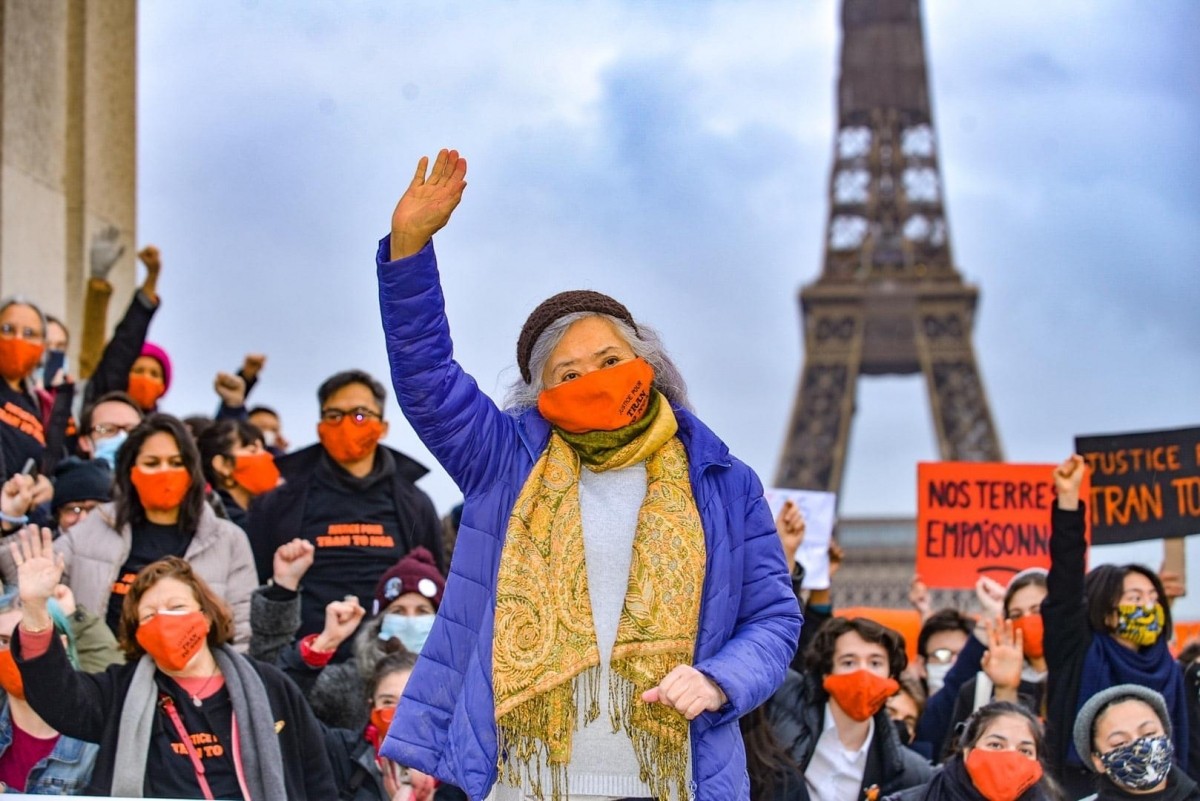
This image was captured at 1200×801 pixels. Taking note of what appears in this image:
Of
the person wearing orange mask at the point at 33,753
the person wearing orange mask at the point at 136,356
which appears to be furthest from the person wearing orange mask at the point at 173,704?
the person wearing orange mask at the point at 136,356

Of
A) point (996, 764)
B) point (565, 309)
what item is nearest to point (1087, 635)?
point (996, 764)

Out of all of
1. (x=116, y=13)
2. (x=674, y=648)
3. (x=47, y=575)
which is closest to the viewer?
(x=674, y=648)

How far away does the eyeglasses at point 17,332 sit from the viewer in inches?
306

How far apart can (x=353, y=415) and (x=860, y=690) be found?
92.1 inches

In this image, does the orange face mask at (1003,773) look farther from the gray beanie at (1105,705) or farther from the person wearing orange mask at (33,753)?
the person wearing orange mask at (33,753)

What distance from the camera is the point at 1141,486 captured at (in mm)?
8891

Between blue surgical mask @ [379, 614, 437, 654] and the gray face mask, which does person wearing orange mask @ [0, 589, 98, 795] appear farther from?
→ the gray face mask

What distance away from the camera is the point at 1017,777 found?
555 centimetres

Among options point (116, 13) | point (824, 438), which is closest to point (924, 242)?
point (824, 438)

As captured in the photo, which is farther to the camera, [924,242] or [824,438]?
[924,242]

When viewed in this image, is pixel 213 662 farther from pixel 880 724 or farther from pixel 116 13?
pixel 116 13

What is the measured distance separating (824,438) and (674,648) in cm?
3455

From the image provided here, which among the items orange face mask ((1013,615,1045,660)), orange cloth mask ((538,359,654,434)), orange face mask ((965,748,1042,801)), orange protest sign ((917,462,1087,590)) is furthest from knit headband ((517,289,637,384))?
orange protest sign ((917,462,1087,590))

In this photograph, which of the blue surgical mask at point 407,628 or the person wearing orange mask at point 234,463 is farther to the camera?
the person wearing orange mask at point 234,463
